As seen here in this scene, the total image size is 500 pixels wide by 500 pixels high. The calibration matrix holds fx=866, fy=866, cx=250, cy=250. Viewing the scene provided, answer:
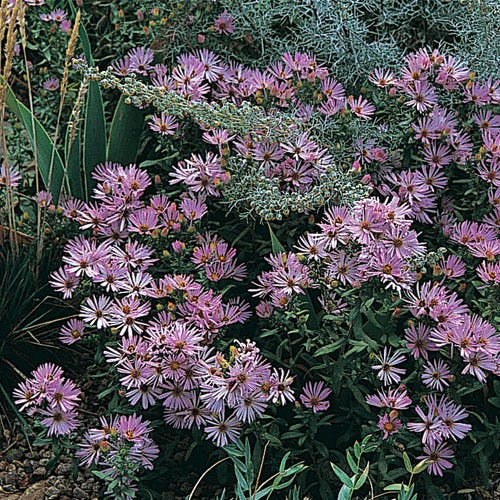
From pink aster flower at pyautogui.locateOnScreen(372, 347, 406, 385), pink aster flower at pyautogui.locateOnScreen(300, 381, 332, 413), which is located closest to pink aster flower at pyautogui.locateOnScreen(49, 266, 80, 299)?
pink aster flower at pyautogui.locateOnScreen(300, 381, 332, 413)

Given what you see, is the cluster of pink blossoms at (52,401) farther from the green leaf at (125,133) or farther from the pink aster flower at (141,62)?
the pink aster flower at (141,62)

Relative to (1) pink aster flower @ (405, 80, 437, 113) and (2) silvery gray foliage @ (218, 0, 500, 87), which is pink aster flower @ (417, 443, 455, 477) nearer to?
(1) pink aster flower @ (405, 80, 437, 113)

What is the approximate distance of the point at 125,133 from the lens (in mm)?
2754

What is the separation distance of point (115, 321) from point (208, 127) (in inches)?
23.1

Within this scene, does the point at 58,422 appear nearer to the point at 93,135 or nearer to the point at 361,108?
the point at 93,135

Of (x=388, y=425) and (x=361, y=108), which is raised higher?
(x=361, y=108)

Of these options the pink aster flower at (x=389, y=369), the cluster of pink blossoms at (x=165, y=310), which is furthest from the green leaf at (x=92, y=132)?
the pink aster flower at (x=389, y=369)

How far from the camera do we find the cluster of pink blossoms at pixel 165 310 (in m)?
2.05

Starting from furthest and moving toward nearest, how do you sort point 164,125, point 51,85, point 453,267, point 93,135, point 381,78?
1. point 51,85
2. point 93,135
3. point 381,78
4. point 164,125
5. point 453,267

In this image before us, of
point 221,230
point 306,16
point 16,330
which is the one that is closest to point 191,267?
point 221,230

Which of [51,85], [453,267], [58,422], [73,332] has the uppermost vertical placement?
[453,267]

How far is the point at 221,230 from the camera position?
8.05ft

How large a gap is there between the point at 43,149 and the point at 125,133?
0.89ft

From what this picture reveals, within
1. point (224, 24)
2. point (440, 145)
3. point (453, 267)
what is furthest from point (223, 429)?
point (224, 24)
